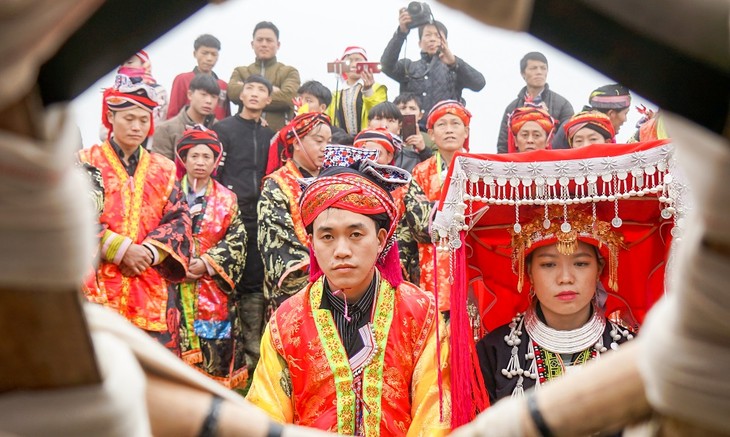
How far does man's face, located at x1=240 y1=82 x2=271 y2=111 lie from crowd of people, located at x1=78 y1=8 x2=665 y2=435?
0.06ft

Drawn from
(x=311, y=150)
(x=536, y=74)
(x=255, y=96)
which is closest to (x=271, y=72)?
(x=255, y=96)

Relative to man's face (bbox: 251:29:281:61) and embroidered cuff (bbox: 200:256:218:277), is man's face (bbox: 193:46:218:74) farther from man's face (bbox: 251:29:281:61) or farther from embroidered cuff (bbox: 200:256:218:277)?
embroidered cuff (bbox: 200:256:218:277)

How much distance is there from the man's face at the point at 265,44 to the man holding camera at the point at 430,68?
880 mm

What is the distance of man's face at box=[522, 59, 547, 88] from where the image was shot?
24.6 feet

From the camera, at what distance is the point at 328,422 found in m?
3.76

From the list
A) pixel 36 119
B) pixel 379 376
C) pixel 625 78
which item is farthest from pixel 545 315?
pixel 36 119


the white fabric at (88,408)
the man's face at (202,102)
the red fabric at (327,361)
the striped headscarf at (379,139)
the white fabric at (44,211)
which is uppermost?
the man's face at (202,102)

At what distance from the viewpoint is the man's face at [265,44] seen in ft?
24.9

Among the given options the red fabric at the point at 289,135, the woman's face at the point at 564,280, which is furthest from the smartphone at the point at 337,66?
the woman's face at the point at 564,280

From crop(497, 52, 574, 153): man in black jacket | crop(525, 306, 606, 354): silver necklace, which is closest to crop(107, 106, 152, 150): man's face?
crop(497, 52, 574, 153): man in black jacket

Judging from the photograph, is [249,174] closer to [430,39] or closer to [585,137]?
[430,39]

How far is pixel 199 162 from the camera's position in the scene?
6.32 m

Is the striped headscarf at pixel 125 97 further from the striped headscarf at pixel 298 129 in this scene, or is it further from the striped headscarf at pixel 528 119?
the striped headscarf at pixel 528 119

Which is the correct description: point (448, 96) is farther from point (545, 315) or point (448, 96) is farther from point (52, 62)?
point (52, 62)
